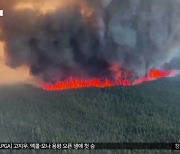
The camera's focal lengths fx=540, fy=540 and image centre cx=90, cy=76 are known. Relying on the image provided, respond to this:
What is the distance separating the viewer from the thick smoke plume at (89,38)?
2.98 meters

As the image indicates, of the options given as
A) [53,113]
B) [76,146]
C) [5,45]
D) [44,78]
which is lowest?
[76,146]

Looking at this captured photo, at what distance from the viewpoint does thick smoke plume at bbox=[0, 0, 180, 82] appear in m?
2.98

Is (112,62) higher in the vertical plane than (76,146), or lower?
higher

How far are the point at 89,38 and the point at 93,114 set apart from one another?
1.39ft

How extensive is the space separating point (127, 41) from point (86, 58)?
0.25 metres

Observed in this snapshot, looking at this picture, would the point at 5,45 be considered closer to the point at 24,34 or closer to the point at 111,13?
the point at 24,34

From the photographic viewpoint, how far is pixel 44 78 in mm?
3059

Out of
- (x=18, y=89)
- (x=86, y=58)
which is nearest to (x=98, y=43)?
(x=86, y=58)

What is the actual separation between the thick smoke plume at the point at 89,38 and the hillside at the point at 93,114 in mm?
115
